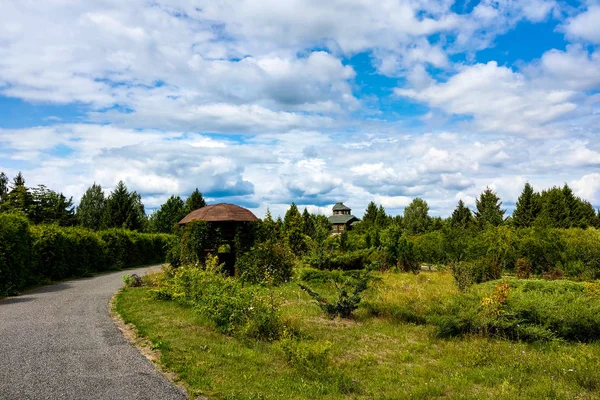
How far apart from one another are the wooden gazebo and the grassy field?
777cm

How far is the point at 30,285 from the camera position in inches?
607

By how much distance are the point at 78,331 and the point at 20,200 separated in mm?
24816

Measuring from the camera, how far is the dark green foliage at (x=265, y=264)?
1598 cm

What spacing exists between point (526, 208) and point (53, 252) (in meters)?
38.0

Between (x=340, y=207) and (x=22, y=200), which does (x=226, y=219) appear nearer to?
(x=22, y=200)

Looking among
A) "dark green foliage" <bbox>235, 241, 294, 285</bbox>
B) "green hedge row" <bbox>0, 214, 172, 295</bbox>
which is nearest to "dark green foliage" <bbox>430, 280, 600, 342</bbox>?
"dark green foliage" <bbox>235, 241, 294, 285</bbox>

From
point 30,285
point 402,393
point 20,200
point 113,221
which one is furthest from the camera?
point 113,221

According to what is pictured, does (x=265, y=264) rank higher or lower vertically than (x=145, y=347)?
higher

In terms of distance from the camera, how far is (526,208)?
38031 mm

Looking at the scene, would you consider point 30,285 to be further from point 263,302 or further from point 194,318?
point 263,302

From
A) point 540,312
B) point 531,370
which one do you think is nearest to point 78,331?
point 531,370

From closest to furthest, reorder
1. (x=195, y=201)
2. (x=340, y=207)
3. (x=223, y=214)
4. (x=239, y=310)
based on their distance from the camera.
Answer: (x=239, y=310), (x=223, y=214), (x=195, y=201), (x=340, y=207)

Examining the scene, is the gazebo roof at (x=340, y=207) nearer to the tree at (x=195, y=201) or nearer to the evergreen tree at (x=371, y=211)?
the evergreen tree at (x=371, y=211)

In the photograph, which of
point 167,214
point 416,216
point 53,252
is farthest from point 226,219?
point 416,216
